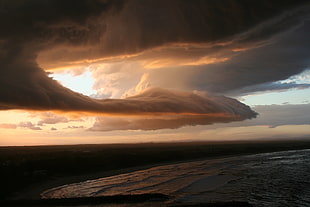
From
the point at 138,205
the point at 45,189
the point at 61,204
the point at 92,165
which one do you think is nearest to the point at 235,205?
the point at 138,205

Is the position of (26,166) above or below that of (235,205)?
above

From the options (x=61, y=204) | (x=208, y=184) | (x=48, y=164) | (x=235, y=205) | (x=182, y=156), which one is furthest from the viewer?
(x=182, y=156)

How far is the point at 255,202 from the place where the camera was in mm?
36062

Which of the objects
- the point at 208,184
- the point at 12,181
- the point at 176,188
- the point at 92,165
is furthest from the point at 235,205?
the point at 92,165

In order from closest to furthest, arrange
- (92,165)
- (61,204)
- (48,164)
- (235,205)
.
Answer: (235,205) < (61,204) < (48,164) < (92,165)

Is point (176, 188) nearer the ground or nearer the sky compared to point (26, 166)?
nearer the ground

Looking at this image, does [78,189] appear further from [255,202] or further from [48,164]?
[255,202]

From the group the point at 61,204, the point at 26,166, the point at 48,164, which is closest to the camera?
the point at 61,204

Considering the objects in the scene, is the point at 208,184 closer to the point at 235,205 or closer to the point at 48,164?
the point at 235,205

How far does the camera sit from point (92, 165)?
72125 mm

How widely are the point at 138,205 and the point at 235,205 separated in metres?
12.4

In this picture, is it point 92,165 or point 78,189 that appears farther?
point 92,165

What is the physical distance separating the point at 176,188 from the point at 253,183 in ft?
54.0

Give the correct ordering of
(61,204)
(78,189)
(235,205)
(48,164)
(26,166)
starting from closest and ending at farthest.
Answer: (235,205), (61,204), (78,189), (26,166), (48,164)
